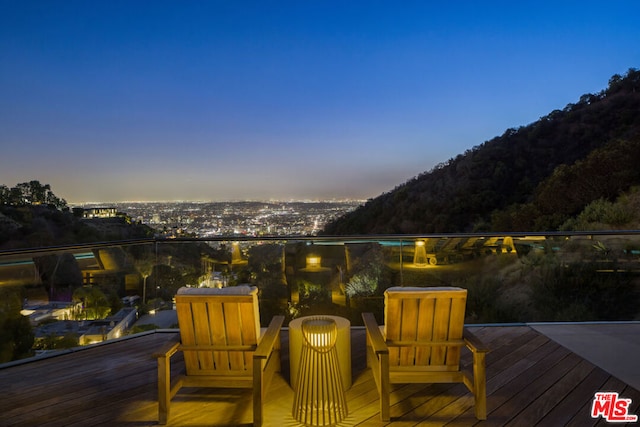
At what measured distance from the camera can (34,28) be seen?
14.2m

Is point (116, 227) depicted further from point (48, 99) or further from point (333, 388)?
point (333, 388)

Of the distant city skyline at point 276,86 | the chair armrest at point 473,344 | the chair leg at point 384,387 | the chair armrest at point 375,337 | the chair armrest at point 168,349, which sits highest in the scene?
the distant city skyline at point 276,86

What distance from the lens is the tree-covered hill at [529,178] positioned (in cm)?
1455

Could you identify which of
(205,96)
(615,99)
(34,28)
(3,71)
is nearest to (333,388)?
(205,96)

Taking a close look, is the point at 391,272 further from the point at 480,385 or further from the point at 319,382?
the point at 319,382

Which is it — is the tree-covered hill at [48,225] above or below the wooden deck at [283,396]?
above

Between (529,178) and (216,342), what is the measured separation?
1958 centimetres

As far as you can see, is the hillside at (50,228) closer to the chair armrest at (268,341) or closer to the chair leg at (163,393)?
the chair armrest at (268,341)

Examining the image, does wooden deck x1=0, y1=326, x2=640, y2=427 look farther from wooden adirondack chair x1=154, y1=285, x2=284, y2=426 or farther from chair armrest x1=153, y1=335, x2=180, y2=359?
chair armrest x1=153, y1=335, x2=180, y2=359

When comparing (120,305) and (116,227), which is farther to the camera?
(116,227)

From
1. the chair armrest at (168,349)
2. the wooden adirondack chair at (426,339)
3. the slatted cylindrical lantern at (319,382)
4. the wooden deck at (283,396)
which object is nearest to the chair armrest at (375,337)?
the wooden adirondack chair at (426,339)

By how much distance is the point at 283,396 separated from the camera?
3004mm

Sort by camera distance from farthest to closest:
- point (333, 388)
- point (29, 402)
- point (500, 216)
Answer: point (500, 216) → point (29, 402) → point (333, 388)

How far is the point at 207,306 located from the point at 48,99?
19.6 meters
